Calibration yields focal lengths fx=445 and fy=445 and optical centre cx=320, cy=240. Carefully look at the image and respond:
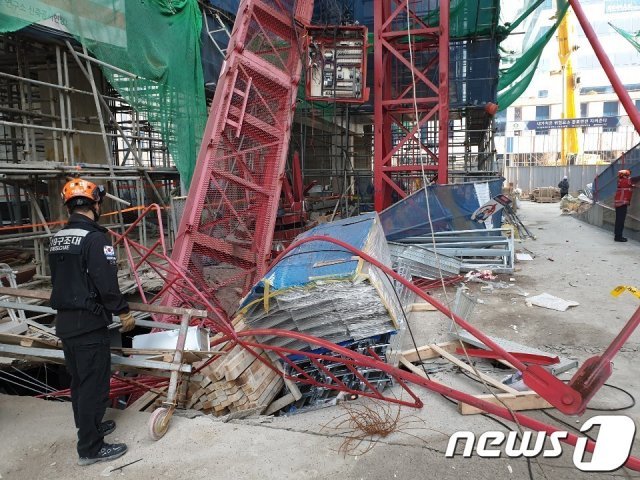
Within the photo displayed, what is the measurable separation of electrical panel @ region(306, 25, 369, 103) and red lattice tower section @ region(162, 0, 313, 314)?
1.04 meters

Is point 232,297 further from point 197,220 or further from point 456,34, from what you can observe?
point 456,34

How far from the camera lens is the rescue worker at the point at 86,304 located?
119 inches

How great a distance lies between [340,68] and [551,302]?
6219mm

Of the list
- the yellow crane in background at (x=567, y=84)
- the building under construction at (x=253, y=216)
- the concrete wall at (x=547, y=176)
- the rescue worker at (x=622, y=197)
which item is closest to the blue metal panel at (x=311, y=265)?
the building under construction at (x=253, y=216)

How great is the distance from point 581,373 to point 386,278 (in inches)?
80.3

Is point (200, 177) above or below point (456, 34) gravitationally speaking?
below

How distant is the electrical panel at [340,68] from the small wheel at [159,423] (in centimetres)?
747

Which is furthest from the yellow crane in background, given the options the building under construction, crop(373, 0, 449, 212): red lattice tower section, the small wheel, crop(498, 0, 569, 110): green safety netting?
the small wheel

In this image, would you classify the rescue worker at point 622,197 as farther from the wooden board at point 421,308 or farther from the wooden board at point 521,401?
the wooden board at point 521,401

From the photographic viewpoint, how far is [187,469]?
117 inches

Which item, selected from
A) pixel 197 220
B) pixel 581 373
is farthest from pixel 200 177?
pixel 581 373

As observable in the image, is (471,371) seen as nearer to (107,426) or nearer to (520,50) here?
(107,426)

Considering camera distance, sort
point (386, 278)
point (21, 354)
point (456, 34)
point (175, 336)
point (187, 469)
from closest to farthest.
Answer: point (187, 469), point (21, 354), point (175, 336), point (386, 278), point (456, 34)

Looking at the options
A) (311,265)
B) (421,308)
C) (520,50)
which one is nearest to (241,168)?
(421,308)
